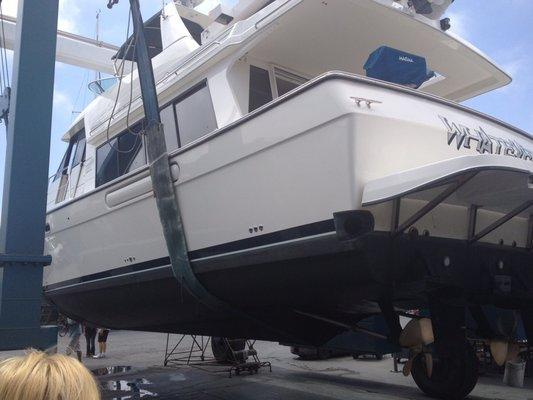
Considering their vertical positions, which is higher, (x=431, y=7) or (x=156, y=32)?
(x=156, y=32)

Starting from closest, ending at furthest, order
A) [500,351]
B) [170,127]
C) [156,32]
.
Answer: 1. [500,351]
2. [170,127]
3. [156,32]

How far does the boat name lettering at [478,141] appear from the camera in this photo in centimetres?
330

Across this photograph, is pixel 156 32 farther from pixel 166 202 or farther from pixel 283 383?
pixel 283 383

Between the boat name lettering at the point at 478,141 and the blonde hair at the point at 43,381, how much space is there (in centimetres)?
280

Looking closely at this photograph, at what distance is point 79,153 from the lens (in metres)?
6.01

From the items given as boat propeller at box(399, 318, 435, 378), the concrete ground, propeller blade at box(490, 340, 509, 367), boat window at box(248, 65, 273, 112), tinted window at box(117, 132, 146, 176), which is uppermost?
boat window at box(248, 65, 273, 112)

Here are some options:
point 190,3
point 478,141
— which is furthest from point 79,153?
point 478,141

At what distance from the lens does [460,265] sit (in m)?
3.30

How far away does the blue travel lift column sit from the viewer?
3998 mm

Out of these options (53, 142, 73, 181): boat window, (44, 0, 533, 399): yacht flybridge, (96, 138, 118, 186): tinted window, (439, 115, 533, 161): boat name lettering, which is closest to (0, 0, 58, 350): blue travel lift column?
(44, 0, 533, 399): yacht flybridge

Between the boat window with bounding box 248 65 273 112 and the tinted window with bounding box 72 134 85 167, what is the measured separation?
8.04ft

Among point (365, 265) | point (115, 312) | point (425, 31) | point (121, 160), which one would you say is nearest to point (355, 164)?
point (365, 265)

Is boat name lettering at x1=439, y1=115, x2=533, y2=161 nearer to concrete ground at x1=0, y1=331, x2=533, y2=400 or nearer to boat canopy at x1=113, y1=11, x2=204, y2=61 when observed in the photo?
concrete ground at x1=0, y1=331, x2=533, y2=400

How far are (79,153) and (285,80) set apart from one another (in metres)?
2.73
